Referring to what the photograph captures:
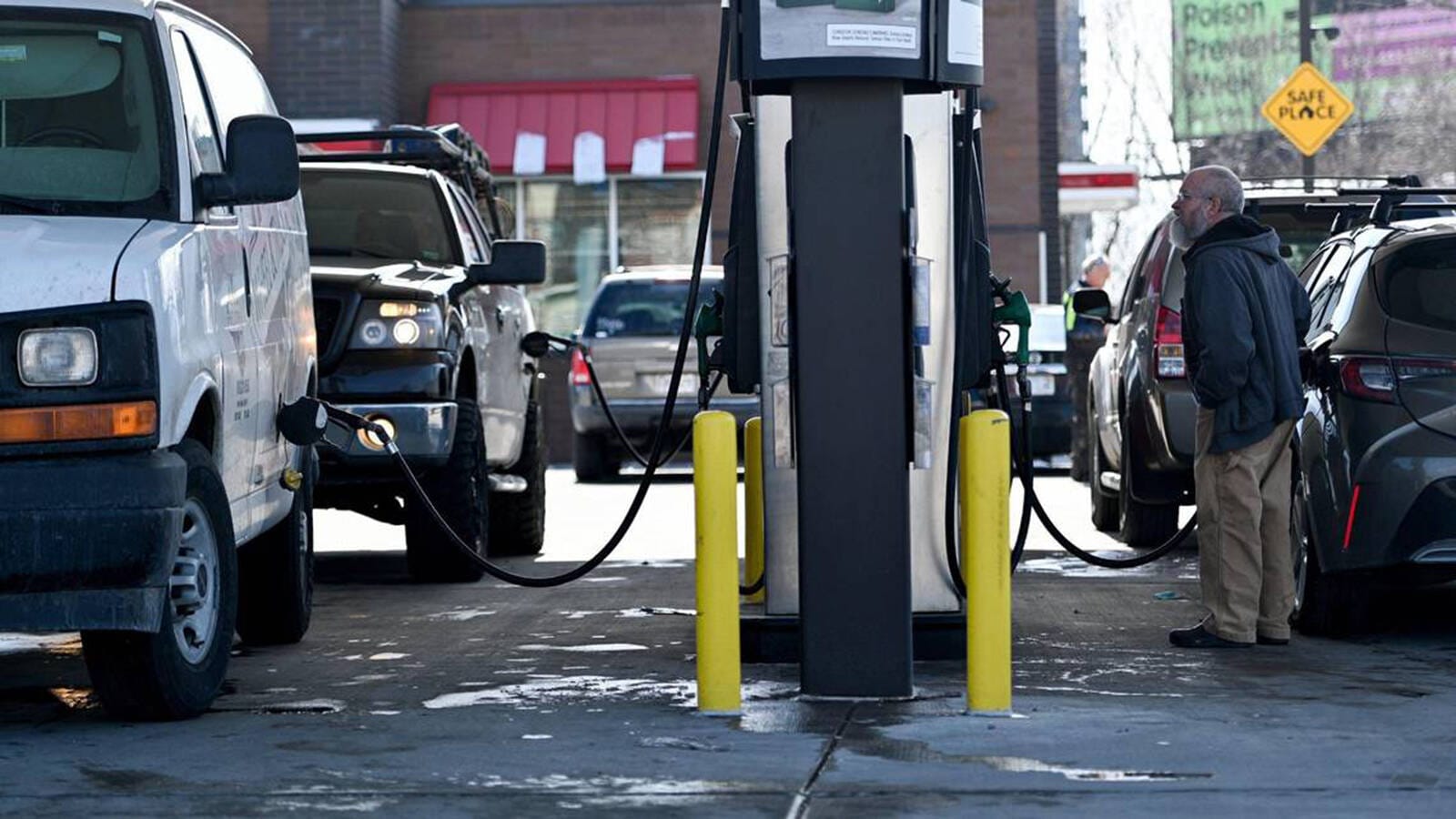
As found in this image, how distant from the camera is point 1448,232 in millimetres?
9977

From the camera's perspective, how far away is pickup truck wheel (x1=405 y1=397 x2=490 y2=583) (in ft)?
40.3

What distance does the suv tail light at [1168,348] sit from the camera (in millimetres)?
13070

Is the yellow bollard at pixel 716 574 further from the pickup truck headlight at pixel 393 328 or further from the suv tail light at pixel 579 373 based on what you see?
the suv tail light at pixel 579 373

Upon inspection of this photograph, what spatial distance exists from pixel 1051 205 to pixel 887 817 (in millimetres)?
24580

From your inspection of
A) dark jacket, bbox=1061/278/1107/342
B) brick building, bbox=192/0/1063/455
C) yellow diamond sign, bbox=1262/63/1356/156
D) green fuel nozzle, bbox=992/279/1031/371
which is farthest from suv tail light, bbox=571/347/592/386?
green fuel nozzle, bbox=992/279/1031/371

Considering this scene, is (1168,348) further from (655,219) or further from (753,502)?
(655,219)

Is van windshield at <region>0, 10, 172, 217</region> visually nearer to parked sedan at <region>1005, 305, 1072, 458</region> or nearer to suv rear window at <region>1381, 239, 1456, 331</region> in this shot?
suv rear window at <region>1381, 239, 1456, 331</region>

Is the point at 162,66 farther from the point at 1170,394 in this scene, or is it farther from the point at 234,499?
the point at 1170,394

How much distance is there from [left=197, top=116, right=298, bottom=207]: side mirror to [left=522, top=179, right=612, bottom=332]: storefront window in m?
20.4

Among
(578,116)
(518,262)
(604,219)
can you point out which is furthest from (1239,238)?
(604,219)

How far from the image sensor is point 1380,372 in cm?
973

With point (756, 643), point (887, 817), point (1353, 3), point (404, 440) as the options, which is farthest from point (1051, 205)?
point (887, 817)

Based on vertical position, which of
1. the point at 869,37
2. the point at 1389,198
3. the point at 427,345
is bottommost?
the point at 427,345

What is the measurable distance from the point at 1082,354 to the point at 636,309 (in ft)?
11.8
